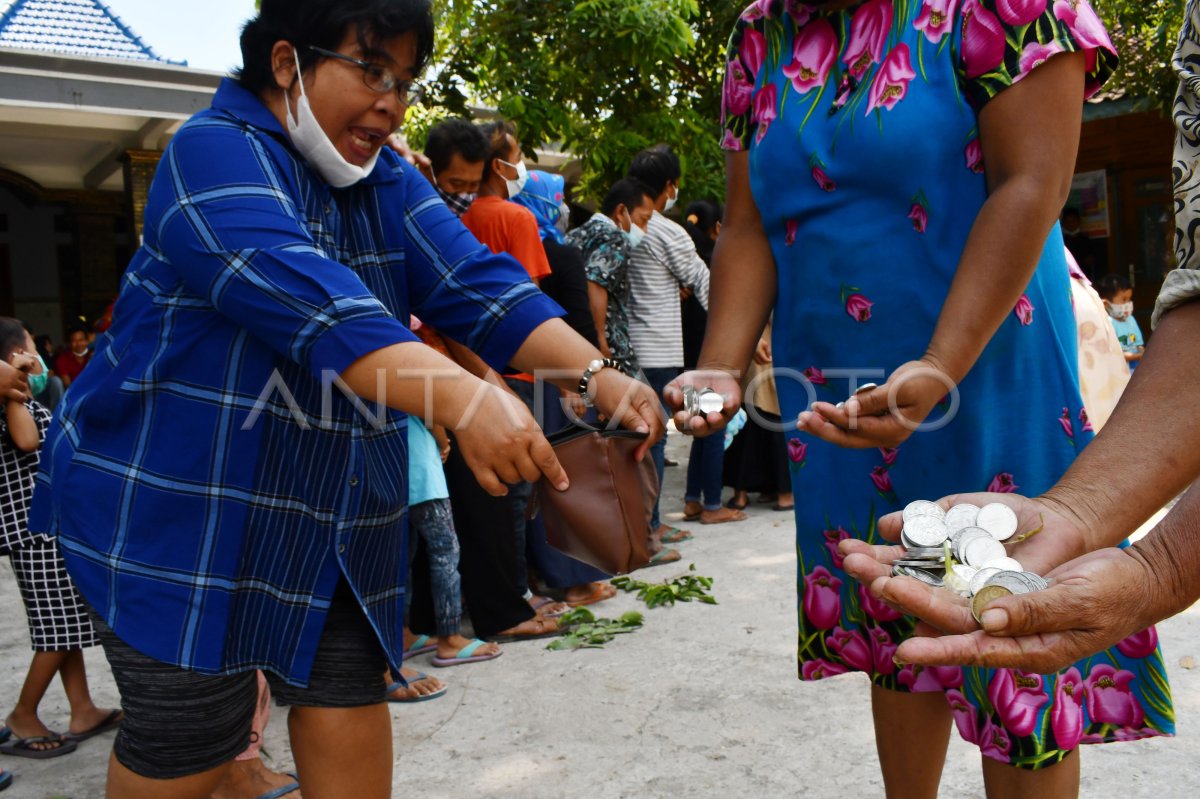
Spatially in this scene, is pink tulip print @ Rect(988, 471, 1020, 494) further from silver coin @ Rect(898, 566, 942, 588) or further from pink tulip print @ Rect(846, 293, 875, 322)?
silver coin @ Rect(898, 566, 942, 588)

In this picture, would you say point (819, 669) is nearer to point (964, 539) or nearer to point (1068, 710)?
point (1068, 710)

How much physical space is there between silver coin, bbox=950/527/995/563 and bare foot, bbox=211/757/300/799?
7.79 ft

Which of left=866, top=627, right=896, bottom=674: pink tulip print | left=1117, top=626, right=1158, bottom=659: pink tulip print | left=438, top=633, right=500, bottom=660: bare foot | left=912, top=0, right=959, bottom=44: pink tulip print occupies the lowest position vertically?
left=438, top=633, right=500, bottom=660: bare foot

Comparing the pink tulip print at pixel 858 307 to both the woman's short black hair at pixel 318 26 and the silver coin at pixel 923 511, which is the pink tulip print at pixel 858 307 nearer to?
the silver coin at pixel 923 511

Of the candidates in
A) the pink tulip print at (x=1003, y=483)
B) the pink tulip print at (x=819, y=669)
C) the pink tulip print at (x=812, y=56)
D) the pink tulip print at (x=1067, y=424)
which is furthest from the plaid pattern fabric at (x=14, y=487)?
the pink tulip print at (x=1067, y=424)

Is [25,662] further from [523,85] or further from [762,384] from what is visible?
[523,85]

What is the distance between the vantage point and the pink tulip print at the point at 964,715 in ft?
6.07

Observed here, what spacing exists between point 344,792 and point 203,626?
1.52 ft

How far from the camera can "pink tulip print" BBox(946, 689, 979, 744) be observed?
6.07 feet

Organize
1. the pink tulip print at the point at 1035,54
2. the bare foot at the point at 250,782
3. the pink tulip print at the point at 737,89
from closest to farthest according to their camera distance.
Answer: the pink tulip print at the point at 1035,54
the pink tulip print at the point at 737,89
the bare foot at the point at 250,782

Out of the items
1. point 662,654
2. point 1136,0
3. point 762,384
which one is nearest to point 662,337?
point 762,384

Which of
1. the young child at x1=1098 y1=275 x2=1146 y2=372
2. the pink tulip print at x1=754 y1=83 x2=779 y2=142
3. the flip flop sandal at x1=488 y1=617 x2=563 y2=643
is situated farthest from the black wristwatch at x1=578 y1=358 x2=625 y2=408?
the young child at x1=1098 y1=275 x2=1146 y2=372

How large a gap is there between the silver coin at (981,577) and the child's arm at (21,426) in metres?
3.32

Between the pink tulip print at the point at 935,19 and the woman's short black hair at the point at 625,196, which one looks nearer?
the pink tulip print at the point at 935,19
